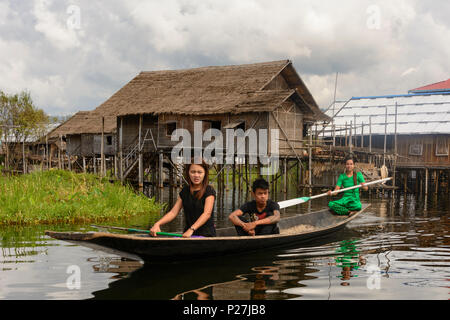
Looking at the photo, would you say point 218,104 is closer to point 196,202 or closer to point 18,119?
point 196,202

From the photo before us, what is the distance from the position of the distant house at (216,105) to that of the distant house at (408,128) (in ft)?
15.9

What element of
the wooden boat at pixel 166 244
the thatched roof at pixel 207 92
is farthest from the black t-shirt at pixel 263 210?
the thatched roof at pixel 207 92

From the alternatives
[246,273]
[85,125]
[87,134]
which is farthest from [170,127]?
[246,273]

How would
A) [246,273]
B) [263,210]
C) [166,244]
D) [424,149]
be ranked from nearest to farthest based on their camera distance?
[166,244]
[246,273]
[263,210]
[424,149]

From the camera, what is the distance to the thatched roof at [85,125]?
25886mm

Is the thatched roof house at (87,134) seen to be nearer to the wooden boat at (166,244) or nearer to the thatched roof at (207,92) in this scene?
the thatched roof at (207,92)

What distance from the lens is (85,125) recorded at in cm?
2806

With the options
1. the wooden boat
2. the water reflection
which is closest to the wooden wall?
the water reflection

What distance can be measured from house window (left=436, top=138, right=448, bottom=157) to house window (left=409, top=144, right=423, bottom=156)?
0.91 m

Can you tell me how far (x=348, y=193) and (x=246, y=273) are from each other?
185 inches

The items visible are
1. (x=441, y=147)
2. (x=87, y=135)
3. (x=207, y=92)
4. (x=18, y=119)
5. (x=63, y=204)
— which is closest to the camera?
(x=63, y=204)

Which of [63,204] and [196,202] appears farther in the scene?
[63,204]

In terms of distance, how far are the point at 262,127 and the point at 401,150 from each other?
12144 mm

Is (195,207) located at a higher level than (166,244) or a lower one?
higher
